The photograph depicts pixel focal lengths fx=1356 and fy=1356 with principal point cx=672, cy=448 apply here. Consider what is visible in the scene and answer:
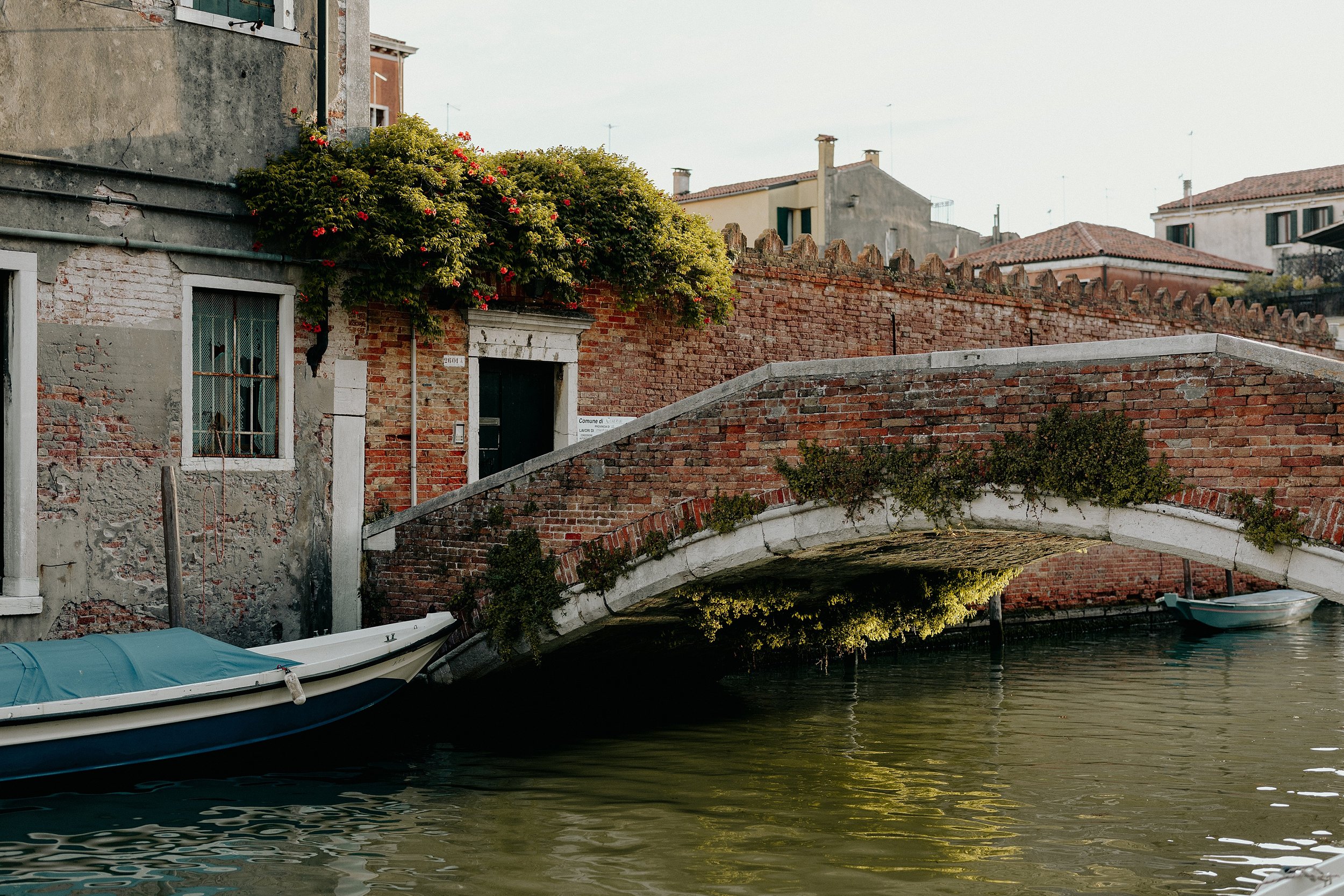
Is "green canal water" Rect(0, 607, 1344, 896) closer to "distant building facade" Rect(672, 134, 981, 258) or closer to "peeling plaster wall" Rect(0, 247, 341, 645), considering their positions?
"peeling plaster wall" Rect(0, 247, 341, 645)

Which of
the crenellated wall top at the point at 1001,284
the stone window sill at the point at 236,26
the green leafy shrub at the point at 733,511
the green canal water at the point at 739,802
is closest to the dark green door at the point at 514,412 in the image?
the green canal water at the point at 739,802

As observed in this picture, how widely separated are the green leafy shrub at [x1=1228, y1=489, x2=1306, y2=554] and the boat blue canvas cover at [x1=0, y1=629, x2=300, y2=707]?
4480mm

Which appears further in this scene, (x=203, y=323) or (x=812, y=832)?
(x=203, y=323)

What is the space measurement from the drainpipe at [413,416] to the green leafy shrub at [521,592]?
1054 mm

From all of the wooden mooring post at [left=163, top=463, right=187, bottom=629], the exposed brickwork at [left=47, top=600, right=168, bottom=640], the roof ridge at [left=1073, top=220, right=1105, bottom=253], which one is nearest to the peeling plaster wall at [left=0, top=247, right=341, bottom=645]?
the exposed brickwork at [left=47, top=600, right=168, bottom=640]

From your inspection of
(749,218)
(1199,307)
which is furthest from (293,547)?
(749,218)

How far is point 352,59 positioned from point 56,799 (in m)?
4.80

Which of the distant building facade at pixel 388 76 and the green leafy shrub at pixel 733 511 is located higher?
the distant building facade at pixel 388 76

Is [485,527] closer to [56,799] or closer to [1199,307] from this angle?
[56,799]

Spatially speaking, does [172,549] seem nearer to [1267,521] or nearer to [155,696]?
[155,696]

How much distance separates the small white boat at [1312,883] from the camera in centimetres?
310

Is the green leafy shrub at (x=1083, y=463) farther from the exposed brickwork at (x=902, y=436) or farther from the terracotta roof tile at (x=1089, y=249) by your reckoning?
the terracotta roof tile at (x=1089, y=249)

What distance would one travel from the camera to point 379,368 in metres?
8.63

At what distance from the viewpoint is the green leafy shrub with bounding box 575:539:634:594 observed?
7.47 m
